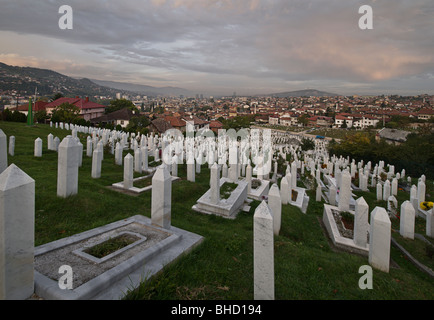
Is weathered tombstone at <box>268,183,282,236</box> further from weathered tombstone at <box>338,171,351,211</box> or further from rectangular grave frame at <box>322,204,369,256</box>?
weathered tombstone at <box>338,171,351,211</box>

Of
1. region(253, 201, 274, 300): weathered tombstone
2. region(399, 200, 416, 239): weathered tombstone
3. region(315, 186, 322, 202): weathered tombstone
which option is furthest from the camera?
region(315, 186, 322, 202): weathered tombstone

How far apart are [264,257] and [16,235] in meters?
2.73

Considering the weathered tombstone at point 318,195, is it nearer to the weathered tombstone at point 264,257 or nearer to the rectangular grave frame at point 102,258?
the weathered tombstone at point 264,257

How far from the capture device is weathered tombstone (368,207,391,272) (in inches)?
174

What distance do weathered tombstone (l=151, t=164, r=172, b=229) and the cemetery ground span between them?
0.71 meters

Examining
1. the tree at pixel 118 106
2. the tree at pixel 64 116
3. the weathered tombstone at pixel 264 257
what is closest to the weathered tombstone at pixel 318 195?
the weathered tombstone at pixel 264 257

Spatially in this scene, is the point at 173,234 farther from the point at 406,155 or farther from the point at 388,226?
the point at 406,155

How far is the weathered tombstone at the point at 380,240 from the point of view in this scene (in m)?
4.42

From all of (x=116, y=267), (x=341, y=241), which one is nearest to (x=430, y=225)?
(x=341, y=241)

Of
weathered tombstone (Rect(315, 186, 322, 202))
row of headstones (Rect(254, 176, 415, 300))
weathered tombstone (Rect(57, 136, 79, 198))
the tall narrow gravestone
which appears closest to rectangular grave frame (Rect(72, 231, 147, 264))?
the tall narrow gravestone

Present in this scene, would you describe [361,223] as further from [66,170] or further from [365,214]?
[66,170]

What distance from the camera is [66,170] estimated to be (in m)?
5.68

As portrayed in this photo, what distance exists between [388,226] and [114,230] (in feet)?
16.5

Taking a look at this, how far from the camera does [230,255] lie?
416cm
